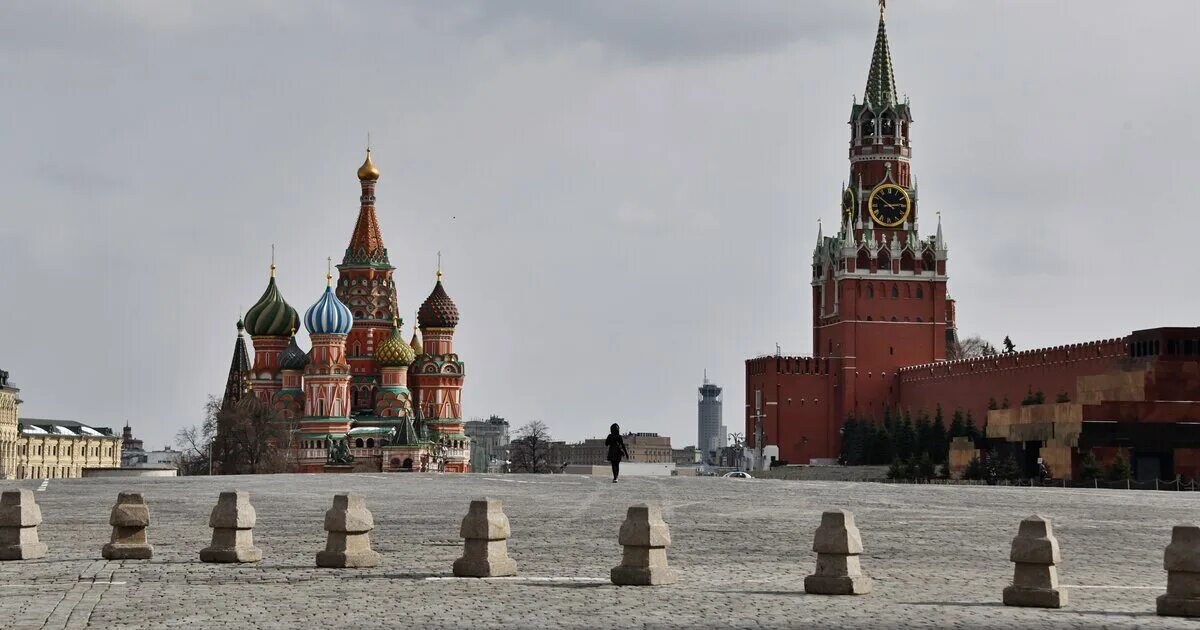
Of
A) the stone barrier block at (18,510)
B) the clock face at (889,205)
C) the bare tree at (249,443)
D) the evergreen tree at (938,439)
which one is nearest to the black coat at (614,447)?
the stone barrier block at (18,510)

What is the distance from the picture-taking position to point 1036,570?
11023 millimetres

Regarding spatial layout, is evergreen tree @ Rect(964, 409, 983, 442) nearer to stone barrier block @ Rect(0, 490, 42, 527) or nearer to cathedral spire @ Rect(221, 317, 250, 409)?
cathedral spire @ Rect(221, 317, 250, 409)

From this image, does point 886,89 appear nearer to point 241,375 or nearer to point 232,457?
point 241,375

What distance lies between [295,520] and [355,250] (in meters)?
71.9

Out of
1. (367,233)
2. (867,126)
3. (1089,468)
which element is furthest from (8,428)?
(1089,468)

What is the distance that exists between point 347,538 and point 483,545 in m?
1.15

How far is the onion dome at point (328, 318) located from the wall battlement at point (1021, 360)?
27057mm

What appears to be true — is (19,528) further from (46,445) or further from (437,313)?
(46,445)

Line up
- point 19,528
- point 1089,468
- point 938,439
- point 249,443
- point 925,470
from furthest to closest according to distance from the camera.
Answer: point 938,439 < point 249,443 < point 925,470 < point 1089,468 < point 19,528

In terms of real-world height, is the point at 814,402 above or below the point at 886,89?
below

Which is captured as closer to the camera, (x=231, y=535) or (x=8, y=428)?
(x=231, y=535)

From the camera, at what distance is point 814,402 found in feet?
316

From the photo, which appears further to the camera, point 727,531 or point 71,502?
point 71,502

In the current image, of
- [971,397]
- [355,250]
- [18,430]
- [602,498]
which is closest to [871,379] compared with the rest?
[971,397]
